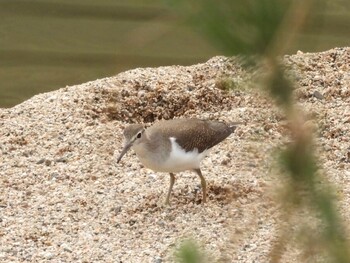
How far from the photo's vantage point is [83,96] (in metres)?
6.95

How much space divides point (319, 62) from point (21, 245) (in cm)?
318

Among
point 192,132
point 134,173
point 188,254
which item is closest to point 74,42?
point 134,173

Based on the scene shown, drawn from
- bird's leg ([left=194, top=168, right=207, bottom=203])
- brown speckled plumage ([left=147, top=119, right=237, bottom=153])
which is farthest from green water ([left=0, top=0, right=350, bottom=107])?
bird's leg ([left=194, top=168, right=207, bottom=203])

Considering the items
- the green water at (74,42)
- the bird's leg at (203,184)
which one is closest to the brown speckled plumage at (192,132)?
the bird's leg at (203,184)

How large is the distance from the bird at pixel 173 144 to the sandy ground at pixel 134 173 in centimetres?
23

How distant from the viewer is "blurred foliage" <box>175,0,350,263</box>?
1.26 metres

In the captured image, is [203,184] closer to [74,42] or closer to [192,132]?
[192,132]

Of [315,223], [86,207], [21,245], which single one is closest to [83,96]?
[86,207]

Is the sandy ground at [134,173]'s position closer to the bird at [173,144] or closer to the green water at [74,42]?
the bird at [173,144]

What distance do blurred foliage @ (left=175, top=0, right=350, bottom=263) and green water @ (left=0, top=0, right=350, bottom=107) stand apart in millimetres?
7121

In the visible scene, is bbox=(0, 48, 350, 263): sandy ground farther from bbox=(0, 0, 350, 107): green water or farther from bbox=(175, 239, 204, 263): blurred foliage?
bbox=(175, 239, 204, 263): blurred foliage

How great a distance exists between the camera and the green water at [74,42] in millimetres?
8938

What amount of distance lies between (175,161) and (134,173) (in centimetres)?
85

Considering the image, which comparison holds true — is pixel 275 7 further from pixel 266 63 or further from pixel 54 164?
pixel 54 164
